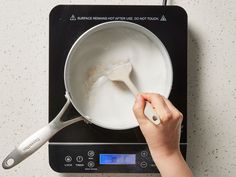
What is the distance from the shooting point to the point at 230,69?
0.75m

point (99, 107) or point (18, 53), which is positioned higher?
point (18, 53)

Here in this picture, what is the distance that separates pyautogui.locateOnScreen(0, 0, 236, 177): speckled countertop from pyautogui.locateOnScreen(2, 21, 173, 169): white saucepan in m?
0.07

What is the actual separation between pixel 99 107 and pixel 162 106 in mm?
180

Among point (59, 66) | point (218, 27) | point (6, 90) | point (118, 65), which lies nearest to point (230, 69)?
point (218, 27)

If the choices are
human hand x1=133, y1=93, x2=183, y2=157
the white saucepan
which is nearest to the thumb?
human hand x1=133, y1=93, x2=183, y2=157

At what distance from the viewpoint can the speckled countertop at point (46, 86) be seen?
75 cm

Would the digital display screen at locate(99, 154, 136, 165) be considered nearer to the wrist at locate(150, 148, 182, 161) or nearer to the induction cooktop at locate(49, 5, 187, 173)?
the induction cooktop at locate(49, 5, 187, 173)

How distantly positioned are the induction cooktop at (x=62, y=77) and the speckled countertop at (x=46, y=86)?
0.04 m

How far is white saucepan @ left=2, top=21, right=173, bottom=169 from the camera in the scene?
708 mm

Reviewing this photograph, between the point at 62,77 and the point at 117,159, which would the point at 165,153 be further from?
the point at 62,77

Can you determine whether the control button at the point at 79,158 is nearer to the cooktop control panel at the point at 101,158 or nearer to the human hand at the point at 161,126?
the cooktop control panel at the point at 101,158

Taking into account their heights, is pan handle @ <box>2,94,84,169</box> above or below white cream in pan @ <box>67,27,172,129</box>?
below

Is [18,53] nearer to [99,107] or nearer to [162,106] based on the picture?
[99,107]

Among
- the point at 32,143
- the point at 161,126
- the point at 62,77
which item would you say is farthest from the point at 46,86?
the point at 161,126
